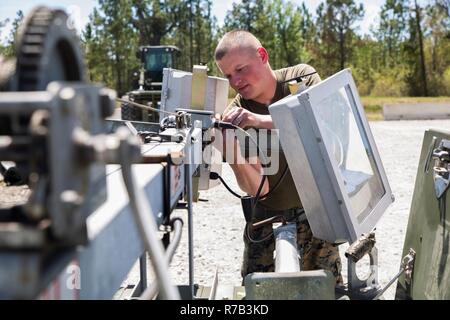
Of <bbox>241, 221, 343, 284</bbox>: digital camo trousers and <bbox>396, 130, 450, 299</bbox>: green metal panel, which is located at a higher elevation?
<bbox>396, 130, 450, 299</bbox>: green metal panel

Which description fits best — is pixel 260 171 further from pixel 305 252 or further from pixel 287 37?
pixel 287 37

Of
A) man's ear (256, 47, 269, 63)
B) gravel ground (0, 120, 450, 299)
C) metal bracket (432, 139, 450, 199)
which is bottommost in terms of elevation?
gravel ground (0, 120, 450, 299)

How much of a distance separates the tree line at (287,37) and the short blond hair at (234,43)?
111 feet

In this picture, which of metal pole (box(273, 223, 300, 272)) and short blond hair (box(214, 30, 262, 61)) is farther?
short blond hair (box(214, 30, 262, 61))

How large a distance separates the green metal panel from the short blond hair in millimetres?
1034

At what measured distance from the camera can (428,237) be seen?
2273 mm

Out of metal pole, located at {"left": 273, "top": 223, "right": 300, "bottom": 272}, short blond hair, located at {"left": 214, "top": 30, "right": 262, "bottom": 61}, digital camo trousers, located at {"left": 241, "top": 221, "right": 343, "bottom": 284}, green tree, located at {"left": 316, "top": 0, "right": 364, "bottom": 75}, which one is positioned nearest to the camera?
metal pole, located at {"left": 273, "top": 223, "right": 300, "bottom": 272}

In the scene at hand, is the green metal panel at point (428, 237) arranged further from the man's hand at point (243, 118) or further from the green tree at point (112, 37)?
the green tree at point (112, 37)

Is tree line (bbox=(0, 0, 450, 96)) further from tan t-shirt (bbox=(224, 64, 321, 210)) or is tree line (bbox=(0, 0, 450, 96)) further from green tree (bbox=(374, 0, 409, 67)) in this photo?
tan t-shirt (bbox=(224, 64, 321, 210))

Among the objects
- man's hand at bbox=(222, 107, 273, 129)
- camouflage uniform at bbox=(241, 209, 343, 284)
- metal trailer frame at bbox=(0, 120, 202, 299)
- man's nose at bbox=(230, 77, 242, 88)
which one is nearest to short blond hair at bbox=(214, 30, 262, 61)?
man's nose at bbox=(230, 77, 242, 88)

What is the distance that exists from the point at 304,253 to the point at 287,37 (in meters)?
36.2

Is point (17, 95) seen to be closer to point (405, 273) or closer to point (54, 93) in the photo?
point (54, 93)

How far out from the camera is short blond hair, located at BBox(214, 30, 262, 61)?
2869mm

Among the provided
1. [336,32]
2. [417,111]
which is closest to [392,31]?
[336,32]
